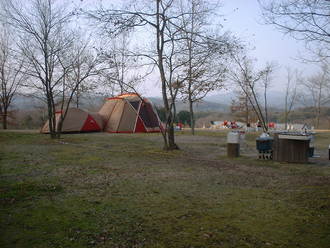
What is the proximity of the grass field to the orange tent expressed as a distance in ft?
46.0

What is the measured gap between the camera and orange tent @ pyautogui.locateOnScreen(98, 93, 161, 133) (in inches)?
888

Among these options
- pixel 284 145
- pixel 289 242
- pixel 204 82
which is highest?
pixel 204 82

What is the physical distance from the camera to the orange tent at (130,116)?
74.0 feet

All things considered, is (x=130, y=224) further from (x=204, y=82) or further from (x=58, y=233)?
(x=204, y=82)

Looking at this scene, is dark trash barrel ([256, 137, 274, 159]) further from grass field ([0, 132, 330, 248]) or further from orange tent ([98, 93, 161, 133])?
orange tent ([98, 93, 161, 133])

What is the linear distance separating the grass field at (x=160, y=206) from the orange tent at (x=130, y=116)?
14.0 meters

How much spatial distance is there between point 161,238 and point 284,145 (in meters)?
7.22

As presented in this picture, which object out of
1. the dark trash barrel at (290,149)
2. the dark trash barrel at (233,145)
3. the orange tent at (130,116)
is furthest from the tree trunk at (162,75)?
the orange tent at (130,116)

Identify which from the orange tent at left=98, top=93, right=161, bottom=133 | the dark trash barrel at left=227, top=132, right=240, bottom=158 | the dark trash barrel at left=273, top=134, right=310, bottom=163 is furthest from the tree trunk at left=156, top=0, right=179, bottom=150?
the orange tent at left=98, top=93, right=161, bottom=133

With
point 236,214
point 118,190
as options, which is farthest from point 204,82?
point 236,214

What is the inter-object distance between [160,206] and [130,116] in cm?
1817

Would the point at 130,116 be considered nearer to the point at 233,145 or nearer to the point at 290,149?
the point at 233,145

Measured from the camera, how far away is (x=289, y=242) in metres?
3.66

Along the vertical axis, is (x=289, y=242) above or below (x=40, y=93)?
below
